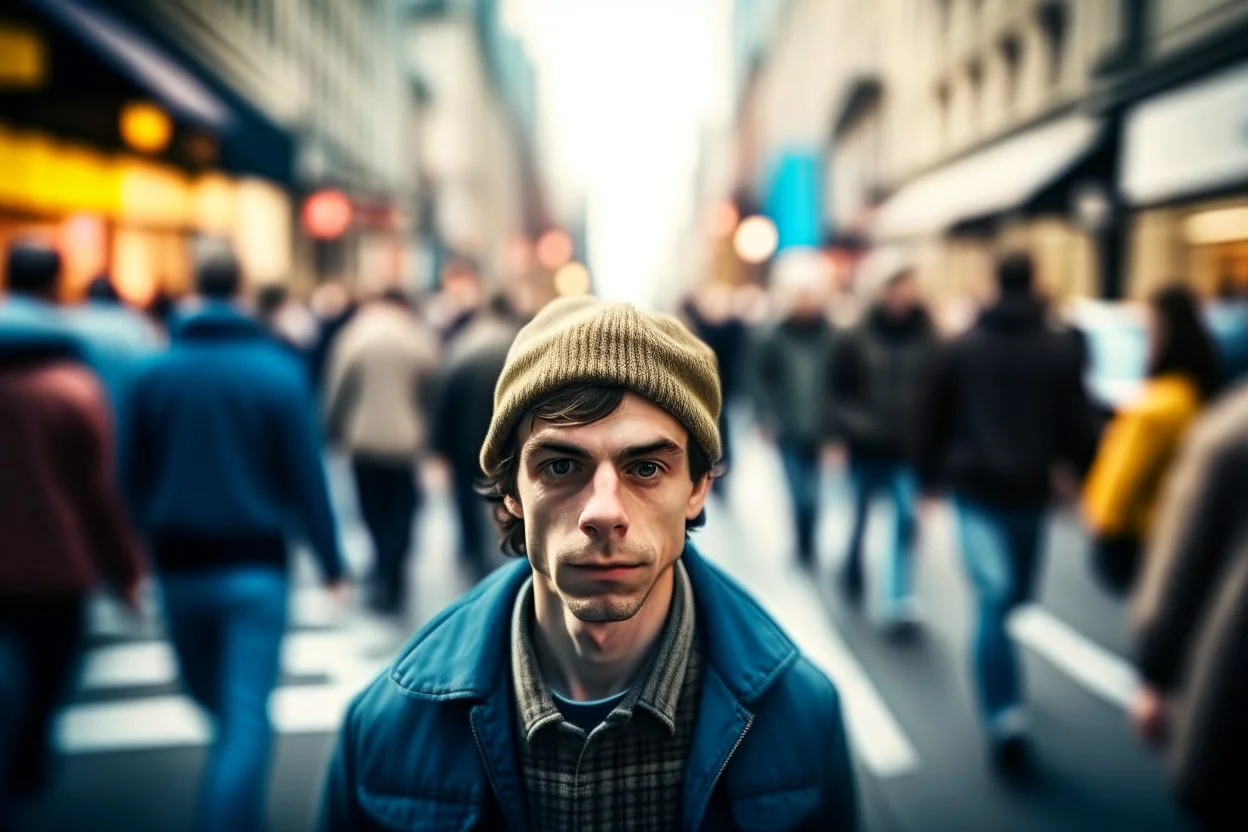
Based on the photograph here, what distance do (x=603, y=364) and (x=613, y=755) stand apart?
579mm

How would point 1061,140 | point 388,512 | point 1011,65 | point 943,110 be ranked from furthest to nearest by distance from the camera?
point 943,110, point 1011,65, point 1061,140, point 388,512

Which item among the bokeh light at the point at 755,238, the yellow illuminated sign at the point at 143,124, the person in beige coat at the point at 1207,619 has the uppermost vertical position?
the yellow illuminated sign at the point at 143,124

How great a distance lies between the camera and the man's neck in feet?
5.06

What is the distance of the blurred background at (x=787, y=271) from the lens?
5035 mm

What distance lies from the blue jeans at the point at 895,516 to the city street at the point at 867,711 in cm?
27

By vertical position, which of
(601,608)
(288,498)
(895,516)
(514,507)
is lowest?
(895,516)

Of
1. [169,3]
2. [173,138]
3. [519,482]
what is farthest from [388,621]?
[169,3]

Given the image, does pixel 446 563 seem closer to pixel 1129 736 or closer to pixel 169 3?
pixel 1129 736

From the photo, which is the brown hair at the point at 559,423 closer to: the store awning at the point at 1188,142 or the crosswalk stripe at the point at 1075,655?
the crosswalk stripe at the point at 1075,655

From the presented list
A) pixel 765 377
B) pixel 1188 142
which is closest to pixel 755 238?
pixel 1188 142

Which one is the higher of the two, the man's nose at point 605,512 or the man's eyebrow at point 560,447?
the man's eyebrow at point 560,447

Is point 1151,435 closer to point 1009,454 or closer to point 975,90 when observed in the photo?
point 1009,454

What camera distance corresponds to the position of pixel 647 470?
141 centimetres

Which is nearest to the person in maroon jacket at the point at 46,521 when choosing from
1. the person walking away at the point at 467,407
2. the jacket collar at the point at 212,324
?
the jacket collar at the point at 212,324
